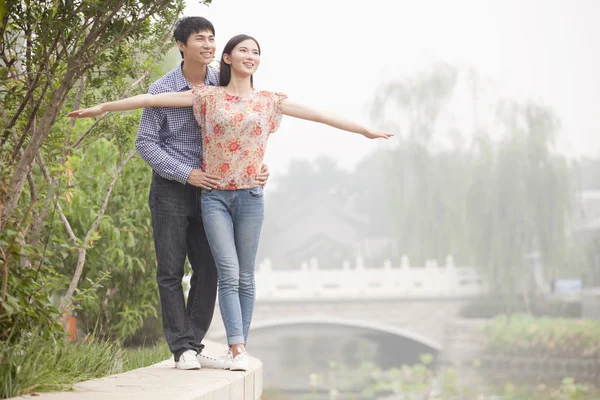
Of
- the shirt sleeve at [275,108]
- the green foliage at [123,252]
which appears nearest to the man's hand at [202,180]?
the shirt sleeve at [275,108]

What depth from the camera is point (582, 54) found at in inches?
1297

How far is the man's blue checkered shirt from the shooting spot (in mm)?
2439

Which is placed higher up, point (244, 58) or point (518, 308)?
point (244, 58)

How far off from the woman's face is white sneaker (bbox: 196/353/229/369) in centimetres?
80

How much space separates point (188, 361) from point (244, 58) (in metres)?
0.85

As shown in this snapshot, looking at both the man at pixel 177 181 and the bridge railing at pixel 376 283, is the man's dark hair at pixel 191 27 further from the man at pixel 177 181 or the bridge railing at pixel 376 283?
the bridge railing at pixel 376 283

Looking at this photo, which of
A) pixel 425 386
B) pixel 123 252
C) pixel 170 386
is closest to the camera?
pixel 170 386

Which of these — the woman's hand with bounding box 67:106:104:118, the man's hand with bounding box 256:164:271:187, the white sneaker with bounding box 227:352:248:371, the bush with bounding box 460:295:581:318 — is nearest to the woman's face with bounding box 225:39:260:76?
the man's hand with bounding box 256:164:271:187

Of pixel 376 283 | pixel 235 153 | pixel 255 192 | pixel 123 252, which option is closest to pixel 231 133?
pixel 235 153

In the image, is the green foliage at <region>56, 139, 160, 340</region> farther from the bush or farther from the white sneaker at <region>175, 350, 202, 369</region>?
the bush

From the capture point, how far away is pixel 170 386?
207 cm

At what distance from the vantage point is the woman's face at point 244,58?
2398 millimetres

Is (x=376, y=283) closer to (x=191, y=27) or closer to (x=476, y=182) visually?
(x=476, y=182)

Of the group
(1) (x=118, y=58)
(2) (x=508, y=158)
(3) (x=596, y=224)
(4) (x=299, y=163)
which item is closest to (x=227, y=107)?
(1) (x=118, y=58)
